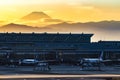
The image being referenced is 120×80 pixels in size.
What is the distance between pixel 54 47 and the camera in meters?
180

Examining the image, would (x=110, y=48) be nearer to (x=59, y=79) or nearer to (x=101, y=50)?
(x=101, y=50)

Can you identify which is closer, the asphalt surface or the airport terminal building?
the asphalt surface

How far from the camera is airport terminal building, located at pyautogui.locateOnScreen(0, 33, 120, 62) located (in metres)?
172

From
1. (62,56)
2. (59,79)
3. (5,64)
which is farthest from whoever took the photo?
(62,56)

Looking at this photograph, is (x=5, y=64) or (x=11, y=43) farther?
(x=11, y=43)

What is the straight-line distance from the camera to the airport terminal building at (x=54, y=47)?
564 ft

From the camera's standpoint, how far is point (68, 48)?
18200 cm

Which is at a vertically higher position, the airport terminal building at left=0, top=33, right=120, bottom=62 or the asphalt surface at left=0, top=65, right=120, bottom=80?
the airport terminal building at left=0, top=33, right=120, bottom=62

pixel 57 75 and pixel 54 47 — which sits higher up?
A: pixel 54 47

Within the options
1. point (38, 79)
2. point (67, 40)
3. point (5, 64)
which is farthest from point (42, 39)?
point (38, 79)

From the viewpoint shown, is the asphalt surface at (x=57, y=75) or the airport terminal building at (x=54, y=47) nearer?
the asphalt surface at (x=57, y=75)

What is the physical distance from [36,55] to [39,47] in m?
7.92

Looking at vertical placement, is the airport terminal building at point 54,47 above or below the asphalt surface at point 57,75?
above

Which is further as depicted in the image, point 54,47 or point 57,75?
point 54,47
